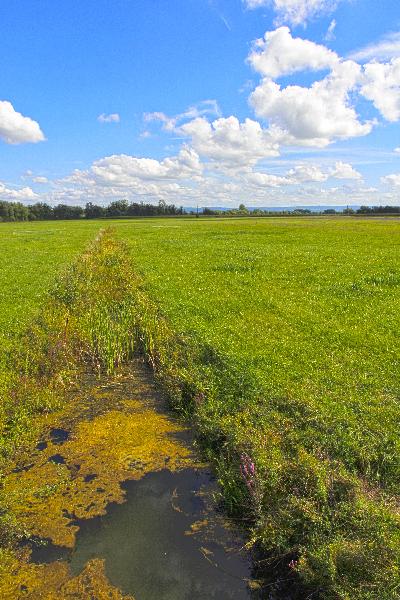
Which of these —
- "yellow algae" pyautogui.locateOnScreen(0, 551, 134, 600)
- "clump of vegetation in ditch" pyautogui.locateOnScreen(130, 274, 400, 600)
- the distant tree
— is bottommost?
"yellow algae" pyautogui.locateOnScreen(0, 551, 134, 600)

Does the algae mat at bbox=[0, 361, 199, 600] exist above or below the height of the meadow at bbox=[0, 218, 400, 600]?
below

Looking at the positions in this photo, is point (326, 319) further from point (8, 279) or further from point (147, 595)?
point (8, 279)

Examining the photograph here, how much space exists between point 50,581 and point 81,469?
2.57 meters

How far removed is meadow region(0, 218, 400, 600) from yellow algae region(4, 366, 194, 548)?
3.03ft

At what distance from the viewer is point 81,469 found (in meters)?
8.80

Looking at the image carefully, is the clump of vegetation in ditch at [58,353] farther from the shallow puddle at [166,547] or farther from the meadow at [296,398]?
the shallow puddle at [166,547]

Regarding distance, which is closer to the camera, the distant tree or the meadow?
the meadow

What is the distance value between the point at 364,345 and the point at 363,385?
293 cm

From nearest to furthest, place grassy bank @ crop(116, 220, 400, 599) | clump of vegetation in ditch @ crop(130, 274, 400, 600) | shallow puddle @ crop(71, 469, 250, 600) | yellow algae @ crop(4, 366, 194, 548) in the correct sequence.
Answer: clump of vegetation in ditch @ crop(130, 274, 400, 600)
shallow puddle @ crop(71, 469, 250, 600)
grassy bank @ crop(116, 220, 400, 599)
yellow algae @ crop(4, 366, 194, 548)

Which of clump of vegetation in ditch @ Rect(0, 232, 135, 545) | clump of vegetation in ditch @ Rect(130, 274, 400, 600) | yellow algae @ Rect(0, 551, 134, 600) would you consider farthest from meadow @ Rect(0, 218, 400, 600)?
yellow algae @ Rect(0, 551, 134, 600)

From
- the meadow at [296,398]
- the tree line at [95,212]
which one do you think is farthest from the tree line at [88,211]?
the meadow at [296,398]

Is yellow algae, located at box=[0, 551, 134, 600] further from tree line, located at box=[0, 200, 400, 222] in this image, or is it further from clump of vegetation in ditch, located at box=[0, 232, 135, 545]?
tree line, located at box=[0, 200, 400, 222]

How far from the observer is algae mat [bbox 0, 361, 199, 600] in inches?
251

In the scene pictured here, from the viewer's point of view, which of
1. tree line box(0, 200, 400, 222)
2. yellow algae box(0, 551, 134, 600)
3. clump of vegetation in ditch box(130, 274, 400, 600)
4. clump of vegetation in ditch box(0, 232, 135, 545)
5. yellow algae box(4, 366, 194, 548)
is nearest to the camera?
clump of vegetation in ditch box(130, 274, 400, 600)
